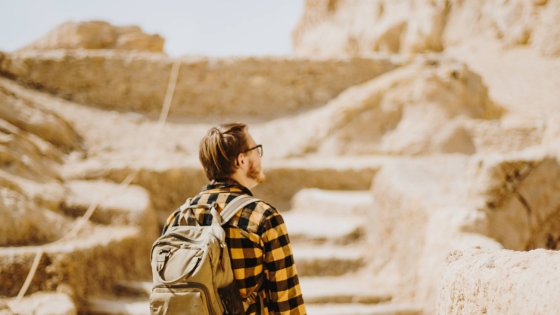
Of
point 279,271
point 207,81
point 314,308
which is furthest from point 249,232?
point 207,81

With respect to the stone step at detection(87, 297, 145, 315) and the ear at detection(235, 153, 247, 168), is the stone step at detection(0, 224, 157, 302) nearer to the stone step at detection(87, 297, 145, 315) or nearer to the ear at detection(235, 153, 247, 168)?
the stone step at detection(87, 297, 145, 315)

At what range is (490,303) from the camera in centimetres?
115

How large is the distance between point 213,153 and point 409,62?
7.36m

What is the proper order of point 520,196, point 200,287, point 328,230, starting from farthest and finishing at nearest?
point 328,230 < point 520,196 < point 200,287

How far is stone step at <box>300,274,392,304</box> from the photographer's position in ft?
12.3

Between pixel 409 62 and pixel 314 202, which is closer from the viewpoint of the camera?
pixel 314 202

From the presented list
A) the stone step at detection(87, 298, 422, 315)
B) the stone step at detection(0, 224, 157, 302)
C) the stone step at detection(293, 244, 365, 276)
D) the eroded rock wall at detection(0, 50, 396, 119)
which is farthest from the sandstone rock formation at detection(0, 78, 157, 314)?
the eroded rock wall at detection(0, 50, 396, 119)

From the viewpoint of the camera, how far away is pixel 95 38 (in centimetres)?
1051

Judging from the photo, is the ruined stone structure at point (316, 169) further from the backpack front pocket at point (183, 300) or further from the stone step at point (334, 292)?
the backpack front pocket at point (183, 300)

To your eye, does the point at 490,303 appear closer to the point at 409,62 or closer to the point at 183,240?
the point at 183,240

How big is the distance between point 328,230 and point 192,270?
11.0ft

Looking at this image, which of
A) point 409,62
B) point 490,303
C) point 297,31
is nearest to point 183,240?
point 490,303

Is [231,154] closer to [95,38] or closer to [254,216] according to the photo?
[254,216]

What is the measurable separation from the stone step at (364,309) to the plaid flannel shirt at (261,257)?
204 centimetres
